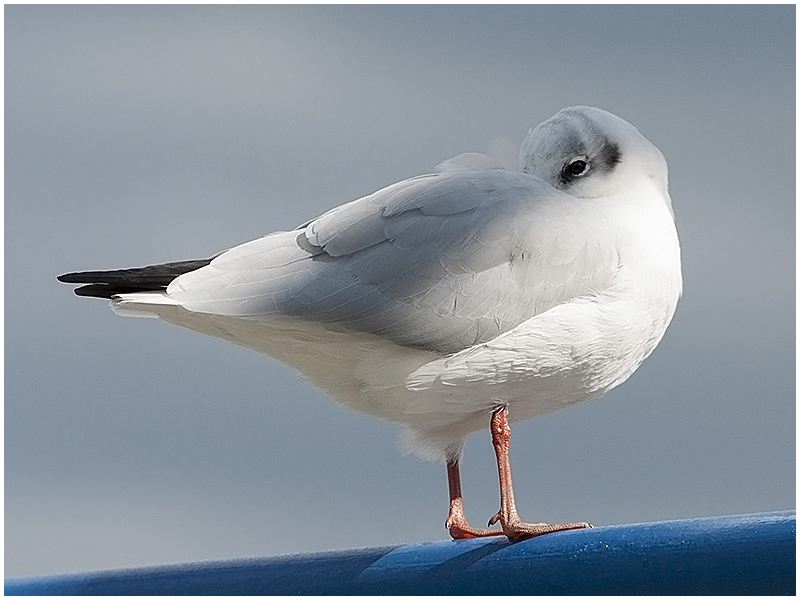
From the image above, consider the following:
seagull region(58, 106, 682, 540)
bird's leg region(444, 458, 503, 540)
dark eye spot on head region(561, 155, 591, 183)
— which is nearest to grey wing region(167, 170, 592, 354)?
seagull region(58, 106, 682, 540)

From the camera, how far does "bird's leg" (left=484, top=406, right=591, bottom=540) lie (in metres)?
2.36

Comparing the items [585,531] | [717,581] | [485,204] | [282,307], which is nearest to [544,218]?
[485,204]

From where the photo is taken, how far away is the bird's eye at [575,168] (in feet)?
8.91

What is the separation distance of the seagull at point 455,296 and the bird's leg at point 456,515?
0.7 inches

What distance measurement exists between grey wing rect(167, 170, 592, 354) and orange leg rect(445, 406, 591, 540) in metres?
0.22

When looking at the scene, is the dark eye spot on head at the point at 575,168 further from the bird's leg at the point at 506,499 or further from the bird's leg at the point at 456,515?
the bird's leg at the point at 456,515

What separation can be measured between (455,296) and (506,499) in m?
0.44

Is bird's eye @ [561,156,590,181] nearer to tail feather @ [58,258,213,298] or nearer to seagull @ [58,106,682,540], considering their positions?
seagull @ [58,106,682,540]

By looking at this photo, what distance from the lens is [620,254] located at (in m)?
2.48

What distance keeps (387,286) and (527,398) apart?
385mm

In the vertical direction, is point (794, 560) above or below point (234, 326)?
below

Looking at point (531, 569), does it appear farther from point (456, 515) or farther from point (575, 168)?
point (575, 168)

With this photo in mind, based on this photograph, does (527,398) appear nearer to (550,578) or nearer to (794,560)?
(550,578)

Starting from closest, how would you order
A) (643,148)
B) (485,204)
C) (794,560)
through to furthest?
(794,560) < (485,204) < (643,148)
